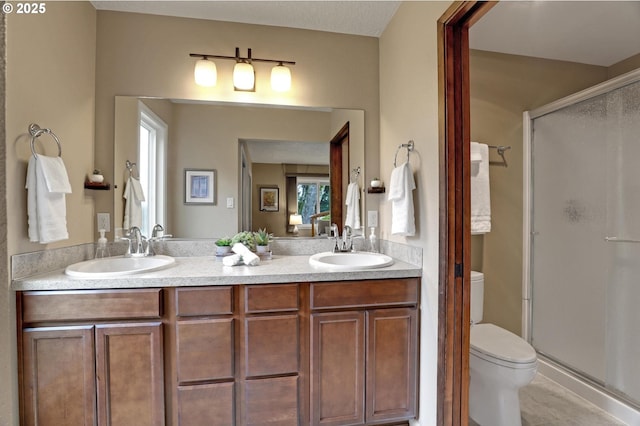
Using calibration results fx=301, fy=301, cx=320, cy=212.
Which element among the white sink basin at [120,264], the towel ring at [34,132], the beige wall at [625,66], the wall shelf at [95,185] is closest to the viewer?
the towel ring at [34,132]

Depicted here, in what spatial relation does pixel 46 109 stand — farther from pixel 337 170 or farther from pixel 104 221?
pixel 337 170

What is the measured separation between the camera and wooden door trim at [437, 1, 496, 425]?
1425mm

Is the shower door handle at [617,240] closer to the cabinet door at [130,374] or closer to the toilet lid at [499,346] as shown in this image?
the toilet lid at [499,346]

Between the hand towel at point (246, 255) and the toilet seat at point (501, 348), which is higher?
the hand towel at point (246, 255)

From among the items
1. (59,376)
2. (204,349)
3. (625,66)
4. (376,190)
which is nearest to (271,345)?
(204,349)

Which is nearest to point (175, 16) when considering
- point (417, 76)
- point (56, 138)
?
point (56, 138)

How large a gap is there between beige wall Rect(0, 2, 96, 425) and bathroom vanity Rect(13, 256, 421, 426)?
0.14 metres

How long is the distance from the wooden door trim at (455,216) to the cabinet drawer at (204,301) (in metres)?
1.06

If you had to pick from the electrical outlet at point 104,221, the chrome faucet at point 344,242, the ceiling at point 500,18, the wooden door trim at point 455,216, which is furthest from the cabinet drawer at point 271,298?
the ceiling at point 500,18

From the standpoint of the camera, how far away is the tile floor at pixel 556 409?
1.80 metres

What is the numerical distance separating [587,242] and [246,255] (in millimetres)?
2379

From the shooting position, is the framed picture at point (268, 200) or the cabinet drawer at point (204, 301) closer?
the cabinet drawer at point (204, 301)

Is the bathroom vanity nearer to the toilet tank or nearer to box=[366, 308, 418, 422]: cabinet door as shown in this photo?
box=[366, 308, 418, 422]: cabinet door

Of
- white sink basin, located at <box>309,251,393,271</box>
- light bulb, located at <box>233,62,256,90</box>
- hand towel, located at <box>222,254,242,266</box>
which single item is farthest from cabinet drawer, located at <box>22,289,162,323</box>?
light bulb, located at <box>233,62,256,90</box>
